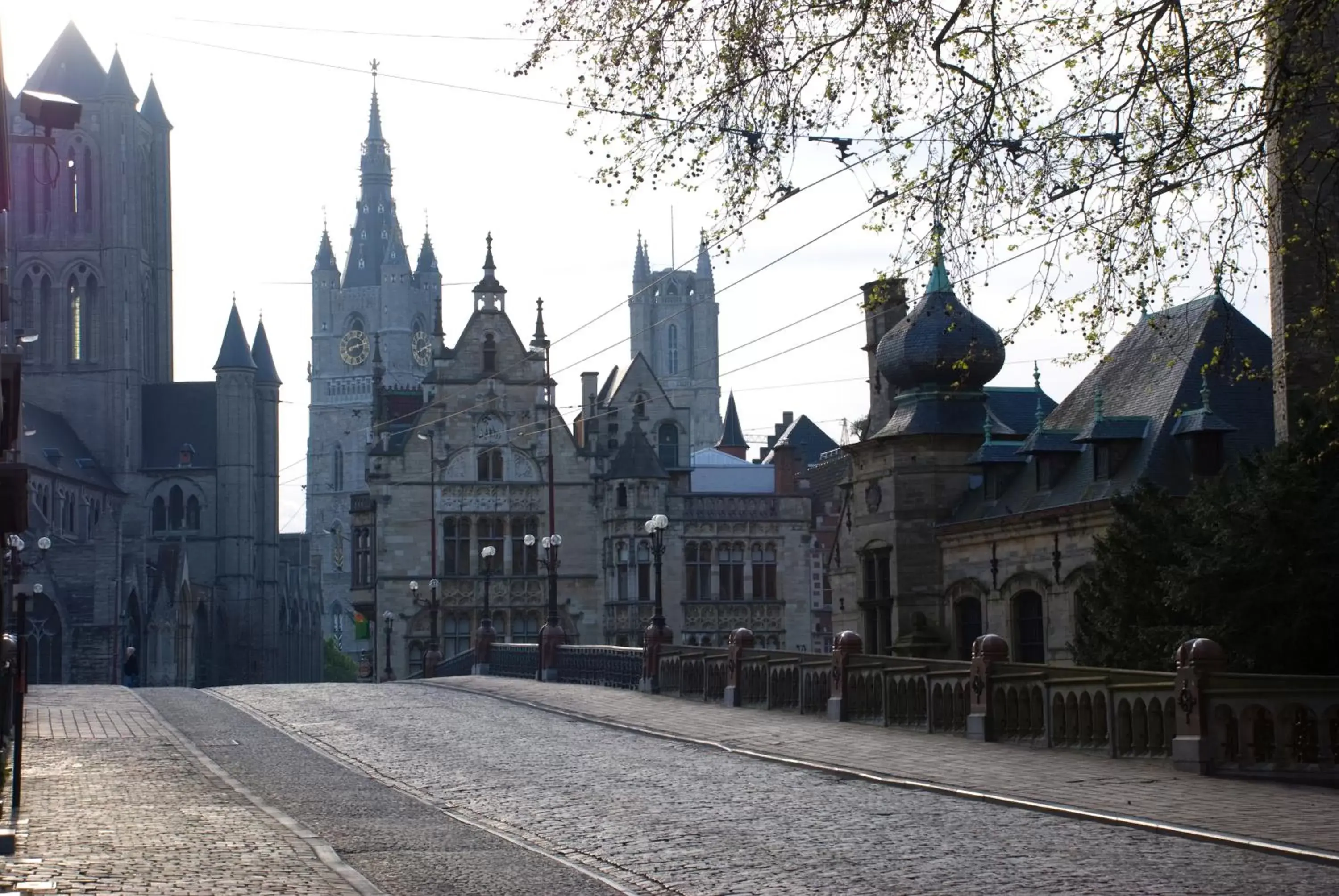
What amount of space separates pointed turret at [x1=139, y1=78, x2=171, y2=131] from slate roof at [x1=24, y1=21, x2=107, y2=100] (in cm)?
625

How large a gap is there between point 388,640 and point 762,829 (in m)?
56.1

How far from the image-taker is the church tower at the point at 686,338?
585 ft

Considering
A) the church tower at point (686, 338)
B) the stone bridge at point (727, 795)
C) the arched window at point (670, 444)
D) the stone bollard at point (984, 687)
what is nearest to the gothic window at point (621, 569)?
the arched window at point (670, 444)

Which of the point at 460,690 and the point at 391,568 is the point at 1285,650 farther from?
the point at 391,568

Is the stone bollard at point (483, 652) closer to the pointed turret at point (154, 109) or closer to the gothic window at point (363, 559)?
the gothic window at point (363, 559)

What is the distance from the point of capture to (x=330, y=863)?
46.3ft

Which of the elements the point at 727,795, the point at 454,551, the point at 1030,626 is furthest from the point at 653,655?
the point at 454,551

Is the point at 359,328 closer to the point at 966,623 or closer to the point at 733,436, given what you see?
the point at 733,436

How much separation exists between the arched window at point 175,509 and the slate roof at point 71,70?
21853 mm

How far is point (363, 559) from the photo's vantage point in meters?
74.6

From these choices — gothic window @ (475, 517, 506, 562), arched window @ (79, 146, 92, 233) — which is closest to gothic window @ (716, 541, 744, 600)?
gothic window @ (475, 517, 506, 562)

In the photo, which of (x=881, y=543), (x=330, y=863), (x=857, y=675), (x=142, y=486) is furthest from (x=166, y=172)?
(x=330, y=863)

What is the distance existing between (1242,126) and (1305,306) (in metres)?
14.5

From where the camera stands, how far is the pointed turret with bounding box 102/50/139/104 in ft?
362
